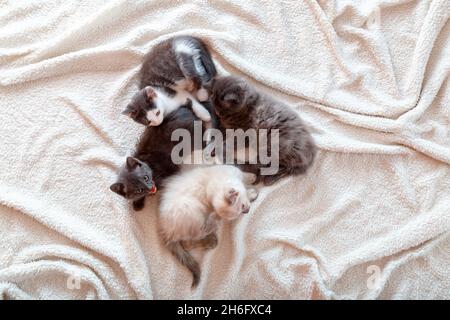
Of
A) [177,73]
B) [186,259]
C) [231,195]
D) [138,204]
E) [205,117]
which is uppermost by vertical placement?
[177,73]

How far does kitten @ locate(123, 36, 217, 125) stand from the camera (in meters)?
1.42

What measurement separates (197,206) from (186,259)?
0.60 feet

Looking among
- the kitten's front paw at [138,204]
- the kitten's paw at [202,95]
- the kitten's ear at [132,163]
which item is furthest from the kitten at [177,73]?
the kitten's front paw at [138,204]

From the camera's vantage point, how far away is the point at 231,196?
126 centimetres

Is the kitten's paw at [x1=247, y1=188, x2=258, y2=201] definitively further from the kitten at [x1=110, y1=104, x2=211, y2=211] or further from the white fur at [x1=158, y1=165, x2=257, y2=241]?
the kitten at [x1=110, y1=104, x2=211, y2=211]

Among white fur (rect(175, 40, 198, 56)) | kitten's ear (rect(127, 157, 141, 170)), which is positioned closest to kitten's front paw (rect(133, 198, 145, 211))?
kitten's ear (rect(127, 157, 141, 170))

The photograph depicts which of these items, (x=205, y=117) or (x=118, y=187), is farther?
(x=205, y=117)

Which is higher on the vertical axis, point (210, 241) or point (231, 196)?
point (231, 196)

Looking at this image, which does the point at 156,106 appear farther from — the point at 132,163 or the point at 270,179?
the point at 270,179

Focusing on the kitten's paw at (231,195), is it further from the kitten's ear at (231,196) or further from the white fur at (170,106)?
the white fur at (170,106)

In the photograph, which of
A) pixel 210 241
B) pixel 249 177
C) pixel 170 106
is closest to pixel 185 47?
pixel 170 106

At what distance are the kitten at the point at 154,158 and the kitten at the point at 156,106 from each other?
3cm

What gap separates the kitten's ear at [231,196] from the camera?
1.26 metres
